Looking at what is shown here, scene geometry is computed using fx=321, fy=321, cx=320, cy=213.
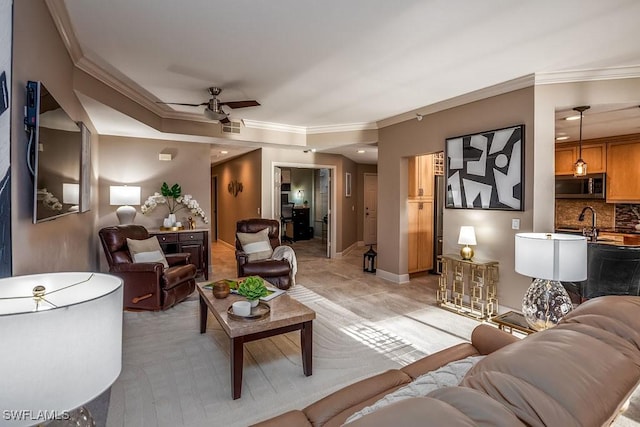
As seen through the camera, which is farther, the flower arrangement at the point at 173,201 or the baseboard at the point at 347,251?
the baseboard at the point at 347,251

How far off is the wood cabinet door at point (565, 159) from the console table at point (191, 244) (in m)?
6.63

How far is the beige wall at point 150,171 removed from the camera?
17.1ft

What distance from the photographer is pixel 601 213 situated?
18.9ft

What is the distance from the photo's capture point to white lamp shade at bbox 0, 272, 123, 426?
0.67 metres

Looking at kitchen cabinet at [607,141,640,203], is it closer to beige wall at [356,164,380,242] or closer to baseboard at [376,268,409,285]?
baseboard at [376,268,409,285]

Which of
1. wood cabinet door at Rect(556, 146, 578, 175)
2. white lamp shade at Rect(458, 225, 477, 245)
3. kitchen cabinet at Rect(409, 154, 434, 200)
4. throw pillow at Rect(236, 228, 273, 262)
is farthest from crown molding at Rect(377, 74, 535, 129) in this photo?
wood cabinet door at Rect(556, 146, 578, 175)

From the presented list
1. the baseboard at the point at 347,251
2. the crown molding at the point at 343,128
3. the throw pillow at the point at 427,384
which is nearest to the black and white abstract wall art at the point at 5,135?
the throw pillow at the point at 427,384

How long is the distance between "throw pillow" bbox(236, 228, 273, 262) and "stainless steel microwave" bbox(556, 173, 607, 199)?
17.9 ft

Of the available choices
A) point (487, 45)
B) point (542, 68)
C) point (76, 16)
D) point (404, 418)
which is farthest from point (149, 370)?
point (542, 68)

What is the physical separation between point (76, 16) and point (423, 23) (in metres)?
2.64

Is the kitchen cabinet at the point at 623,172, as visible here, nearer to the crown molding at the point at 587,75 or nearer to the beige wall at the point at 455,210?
the crown molding at the point at 587,75

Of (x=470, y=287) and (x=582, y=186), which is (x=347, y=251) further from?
(x=582, y=186)

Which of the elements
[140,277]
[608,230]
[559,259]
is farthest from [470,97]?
[140,277]

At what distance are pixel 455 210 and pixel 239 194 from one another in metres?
5.17
